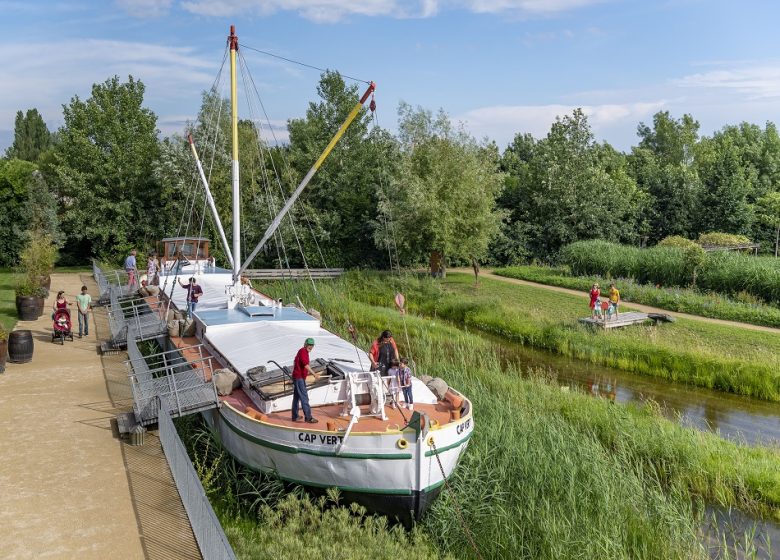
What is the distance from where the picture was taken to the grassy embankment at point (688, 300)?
85.5ft

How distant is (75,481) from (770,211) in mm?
49556

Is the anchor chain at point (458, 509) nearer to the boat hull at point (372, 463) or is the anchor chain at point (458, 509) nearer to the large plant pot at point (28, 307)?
the boat hull at point (372, 463)

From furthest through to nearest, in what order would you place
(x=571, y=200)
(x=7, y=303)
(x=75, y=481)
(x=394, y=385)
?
→ 1. (x=571, y=200)
2. (x=7, y=303)
3. (x=394, y=385)
4. (x=75, y=481)

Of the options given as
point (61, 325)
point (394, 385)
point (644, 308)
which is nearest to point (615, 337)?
point (644, 308)

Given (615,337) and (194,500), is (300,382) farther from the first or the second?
(615,337)

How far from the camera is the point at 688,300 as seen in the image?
28.5m

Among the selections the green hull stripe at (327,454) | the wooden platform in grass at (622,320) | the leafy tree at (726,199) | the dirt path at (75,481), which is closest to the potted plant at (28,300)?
the dirt path at (75,481)

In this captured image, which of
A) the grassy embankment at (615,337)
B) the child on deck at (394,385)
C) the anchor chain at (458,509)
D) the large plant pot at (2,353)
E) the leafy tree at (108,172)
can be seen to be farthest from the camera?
the leafy tree at (108,172)

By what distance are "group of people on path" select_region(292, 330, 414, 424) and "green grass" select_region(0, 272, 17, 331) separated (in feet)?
38.0

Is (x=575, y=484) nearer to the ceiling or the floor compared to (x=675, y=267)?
nearer to the floor

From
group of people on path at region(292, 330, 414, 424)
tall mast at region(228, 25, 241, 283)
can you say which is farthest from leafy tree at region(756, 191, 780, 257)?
group of people on path at region(292, 330, 414, 424)

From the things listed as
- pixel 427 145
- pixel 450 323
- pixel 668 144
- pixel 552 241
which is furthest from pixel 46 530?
pixel 668 144

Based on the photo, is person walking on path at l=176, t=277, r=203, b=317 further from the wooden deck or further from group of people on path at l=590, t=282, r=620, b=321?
group of people on path at l=590, t=282, r=620, b=321

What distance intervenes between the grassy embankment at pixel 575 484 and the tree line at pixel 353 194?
1982 centimetres
